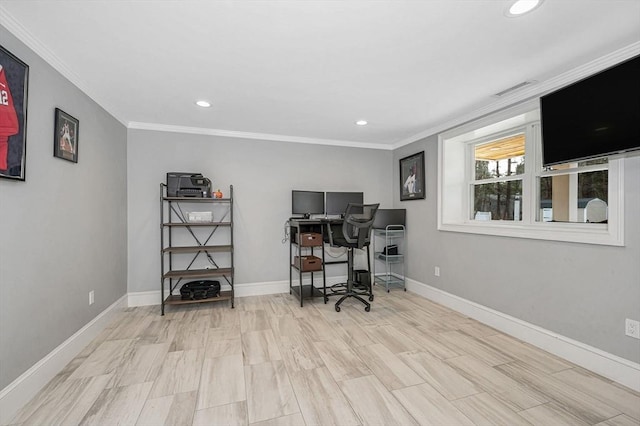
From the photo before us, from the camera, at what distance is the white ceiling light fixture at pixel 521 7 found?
1.48 metres

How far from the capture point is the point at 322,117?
131 inches

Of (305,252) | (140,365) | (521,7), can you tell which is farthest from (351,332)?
(521,7)

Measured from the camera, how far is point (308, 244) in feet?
12.1

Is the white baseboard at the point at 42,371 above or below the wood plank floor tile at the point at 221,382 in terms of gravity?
above

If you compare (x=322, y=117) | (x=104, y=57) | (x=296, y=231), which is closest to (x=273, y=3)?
(x=104, y=57)

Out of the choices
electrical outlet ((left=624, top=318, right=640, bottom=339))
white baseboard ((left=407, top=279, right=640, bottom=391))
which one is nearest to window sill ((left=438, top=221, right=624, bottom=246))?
electrical outlet ((left=624, top=318, right=640, bottom=339))

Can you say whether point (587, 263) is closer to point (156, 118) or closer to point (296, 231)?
point (296, 231)

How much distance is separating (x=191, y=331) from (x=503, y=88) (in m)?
3.73

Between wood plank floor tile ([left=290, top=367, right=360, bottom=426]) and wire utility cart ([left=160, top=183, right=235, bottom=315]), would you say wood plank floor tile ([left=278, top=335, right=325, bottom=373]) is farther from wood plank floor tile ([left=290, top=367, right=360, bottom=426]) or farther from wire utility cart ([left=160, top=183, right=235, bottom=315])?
wire utility cart ([left=160, top=183, right=235, bottom=315])

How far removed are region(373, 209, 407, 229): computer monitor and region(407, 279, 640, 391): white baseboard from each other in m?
1.24

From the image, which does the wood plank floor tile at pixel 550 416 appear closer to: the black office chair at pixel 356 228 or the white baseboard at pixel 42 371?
the black office chair at pixel 356 228

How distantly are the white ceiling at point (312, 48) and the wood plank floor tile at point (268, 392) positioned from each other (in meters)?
2.29

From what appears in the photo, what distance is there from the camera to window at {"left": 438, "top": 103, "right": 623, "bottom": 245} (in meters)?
2.21

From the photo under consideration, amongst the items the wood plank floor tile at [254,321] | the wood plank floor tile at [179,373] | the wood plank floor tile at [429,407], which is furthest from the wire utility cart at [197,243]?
the wood plank floor tile at [429,407]
